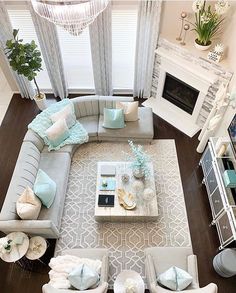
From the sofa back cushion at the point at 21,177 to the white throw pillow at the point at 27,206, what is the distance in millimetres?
130

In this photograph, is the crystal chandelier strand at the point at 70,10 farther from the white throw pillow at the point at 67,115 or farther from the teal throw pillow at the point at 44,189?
the white throw pillow at the point at 67,115

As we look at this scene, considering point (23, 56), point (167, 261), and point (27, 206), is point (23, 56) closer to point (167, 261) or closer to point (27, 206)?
point (27, 206)

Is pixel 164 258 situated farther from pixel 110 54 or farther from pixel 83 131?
pixel 110 54

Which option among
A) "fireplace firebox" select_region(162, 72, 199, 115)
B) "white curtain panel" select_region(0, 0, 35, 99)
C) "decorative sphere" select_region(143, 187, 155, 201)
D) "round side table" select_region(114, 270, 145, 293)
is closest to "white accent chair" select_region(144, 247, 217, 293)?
"round side table" select_region(114, 270, 145, 293)

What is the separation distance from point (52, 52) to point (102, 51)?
100cm

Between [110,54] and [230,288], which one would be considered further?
[110,54]

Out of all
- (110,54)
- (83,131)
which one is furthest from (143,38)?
(83,131)

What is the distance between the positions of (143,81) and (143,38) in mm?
980

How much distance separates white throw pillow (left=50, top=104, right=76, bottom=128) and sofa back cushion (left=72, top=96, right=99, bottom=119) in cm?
18

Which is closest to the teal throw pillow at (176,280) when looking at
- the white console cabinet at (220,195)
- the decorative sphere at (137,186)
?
the white console cabinet at (220,195)

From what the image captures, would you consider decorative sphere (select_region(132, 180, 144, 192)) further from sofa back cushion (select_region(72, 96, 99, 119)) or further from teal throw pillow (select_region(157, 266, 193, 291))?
sofa back cushion (select_region(72, 96, 99, 119))

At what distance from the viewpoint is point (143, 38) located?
4.65 m

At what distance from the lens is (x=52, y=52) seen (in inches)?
190

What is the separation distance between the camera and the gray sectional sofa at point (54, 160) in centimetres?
330
